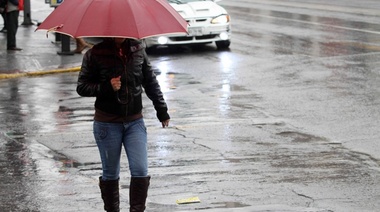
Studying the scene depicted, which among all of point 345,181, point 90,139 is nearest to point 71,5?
point 345,181

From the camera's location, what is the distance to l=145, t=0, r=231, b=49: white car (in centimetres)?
2134

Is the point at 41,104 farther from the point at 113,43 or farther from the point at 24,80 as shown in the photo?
the point at 113,43

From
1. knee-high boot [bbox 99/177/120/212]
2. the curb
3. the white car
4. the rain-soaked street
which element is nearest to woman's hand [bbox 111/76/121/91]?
knee-high boot [bbox 99/177/120/212]

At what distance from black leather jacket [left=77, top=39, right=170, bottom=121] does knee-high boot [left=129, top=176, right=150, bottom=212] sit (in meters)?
0.51

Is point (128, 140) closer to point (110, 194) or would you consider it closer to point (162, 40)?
point (110, 194)

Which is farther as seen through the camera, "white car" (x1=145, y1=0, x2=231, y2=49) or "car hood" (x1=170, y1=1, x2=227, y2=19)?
"car hood" (x1=170, y1=1, x2=227, y2=19)

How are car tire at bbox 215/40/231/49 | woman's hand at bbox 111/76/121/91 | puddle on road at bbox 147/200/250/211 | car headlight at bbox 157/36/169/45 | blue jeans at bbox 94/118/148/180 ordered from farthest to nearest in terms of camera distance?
1. car tire at bbox 215/40/231/49
2. car headlight at bbox 157/36/169/45
3. puddle on road at bbox 147/200/250/211
4. blue jeans at bbox 94/118/148/180
5. woman's hand at bbox 111/76/121/91

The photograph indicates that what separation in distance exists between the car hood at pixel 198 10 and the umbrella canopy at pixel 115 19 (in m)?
14.8

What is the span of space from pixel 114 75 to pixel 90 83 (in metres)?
0.22

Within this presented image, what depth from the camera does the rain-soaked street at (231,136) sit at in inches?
330

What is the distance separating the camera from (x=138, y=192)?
22.9 ft

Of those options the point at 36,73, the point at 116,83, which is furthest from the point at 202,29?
the point at 116,83

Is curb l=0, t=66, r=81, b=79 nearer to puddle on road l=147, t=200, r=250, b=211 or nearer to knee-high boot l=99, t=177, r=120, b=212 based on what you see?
puddle on road l=147, t=200, r=250, b=211

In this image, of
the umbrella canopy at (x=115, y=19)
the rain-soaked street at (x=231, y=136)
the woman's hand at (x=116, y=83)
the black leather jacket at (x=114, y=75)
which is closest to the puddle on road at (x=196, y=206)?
the rain-soaked street at (x=231, y=136)
